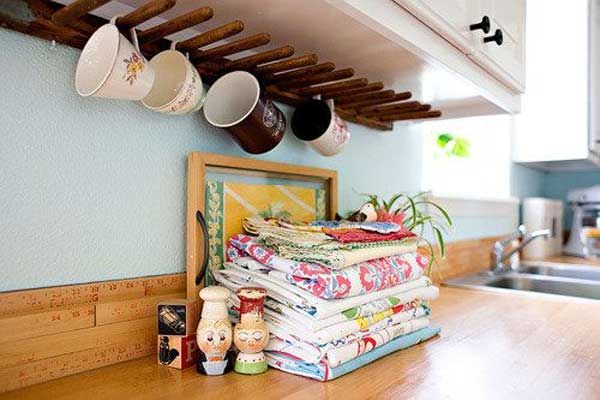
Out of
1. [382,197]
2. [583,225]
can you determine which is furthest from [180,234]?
[583,225]

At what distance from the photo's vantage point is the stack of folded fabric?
2.43ft

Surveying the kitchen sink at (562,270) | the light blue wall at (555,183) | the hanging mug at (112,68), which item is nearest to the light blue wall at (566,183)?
the light blue wall at (555,183)

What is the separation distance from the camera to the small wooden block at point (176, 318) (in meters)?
0.76

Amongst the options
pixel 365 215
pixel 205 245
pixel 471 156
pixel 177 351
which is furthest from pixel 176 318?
pixel 471 156

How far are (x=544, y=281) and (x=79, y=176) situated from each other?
1.78m

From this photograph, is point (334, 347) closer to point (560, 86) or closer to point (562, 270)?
point (562, 270)

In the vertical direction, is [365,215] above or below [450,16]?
below

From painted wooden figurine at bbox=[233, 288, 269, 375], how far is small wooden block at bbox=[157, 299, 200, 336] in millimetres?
78

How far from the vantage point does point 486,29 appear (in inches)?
40.4

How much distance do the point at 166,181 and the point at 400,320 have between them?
493mm

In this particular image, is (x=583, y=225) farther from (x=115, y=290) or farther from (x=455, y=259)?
(x=115, y=290)

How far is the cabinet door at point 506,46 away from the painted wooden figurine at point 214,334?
2.42ft

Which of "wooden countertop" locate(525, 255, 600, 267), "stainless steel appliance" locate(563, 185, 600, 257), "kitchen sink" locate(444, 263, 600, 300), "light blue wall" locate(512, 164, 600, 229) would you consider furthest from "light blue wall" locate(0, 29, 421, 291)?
"stainless steel appliance" locate(563, 185, 600, 257)

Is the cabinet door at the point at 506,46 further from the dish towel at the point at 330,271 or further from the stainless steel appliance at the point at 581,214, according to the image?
the stainless steel appliance at the point at 581,214
